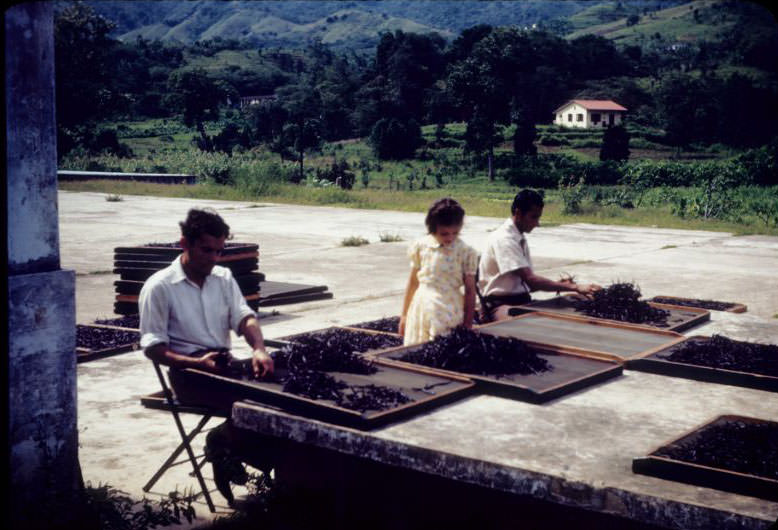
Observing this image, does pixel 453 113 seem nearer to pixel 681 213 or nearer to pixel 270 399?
pixel 681 213

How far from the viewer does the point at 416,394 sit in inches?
189

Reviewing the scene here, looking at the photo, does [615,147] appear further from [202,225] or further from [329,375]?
[202,225]

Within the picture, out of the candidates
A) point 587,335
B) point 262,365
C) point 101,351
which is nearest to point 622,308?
point 587,335

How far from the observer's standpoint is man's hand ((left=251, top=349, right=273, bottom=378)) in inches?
190

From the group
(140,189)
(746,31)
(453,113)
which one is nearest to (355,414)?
(140,189)

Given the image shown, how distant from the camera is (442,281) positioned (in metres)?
6.45

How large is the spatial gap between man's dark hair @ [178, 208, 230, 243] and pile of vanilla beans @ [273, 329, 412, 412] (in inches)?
31.9

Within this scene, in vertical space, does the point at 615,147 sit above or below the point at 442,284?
above

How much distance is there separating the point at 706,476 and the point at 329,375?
2010 millimetres

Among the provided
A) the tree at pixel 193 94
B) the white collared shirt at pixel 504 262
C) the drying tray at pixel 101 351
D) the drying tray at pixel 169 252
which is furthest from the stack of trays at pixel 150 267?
the tree at pixel 193 94

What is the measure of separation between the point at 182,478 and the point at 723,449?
2914 millimetres

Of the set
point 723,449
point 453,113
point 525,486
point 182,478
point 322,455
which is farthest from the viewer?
point 453,113

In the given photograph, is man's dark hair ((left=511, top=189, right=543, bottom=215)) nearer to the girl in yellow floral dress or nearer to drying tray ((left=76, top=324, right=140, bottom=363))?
the girl in yellow floral dress

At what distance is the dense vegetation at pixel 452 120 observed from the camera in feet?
168
